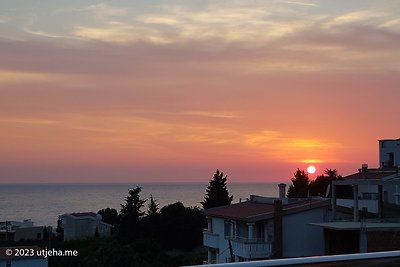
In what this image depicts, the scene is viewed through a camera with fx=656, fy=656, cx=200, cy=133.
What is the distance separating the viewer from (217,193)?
177ft

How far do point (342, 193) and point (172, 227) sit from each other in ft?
40.5

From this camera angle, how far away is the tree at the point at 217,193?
173 feet

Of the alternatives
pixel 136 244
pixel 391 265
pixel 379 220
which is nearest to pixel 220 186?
pixel 136 244

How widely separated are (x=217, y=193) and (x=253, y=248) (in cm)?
2909

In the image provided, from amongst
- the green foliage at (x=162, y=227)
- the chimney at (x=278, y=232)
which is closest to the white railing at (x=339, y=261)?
the chimney at (x=278, y=232)

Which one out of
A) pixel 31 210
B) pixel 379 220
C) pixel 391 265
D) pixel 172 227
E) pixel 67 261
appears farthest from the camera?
pixel 31 210

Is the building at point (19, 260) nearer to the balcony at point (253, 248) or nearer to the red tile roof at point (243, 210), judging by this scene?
the balcony at point (253, 248)

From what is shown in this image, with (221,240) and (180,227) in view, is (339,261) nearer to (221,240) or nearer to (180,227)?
(221,240)

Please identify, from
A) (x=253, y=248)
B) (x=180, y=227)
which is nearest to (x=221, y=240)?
(x=253, y=248)

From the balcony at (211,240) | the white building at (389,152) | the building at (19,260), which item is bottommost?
the building at (19,260)

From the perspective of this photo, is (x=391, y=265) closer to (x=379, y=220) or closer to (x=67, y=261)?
(x=379, y=220)

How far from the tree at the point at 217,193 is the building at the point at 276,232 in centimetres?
Result: 2481

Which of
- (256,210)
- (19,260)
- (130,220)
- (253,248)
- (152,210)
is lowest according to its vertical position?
(19,260)

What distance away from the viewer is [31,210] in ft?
326
